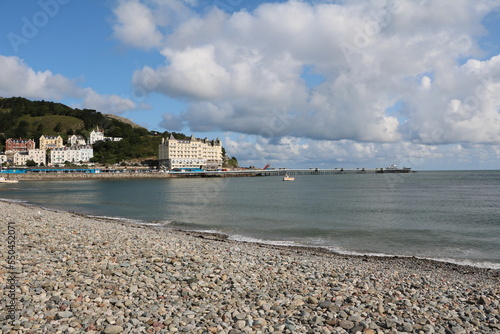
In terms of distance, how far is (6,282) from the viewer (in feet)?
27.5

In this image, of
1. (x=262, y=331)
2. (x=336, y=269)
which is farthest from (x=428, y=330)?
(x=336, y=269)

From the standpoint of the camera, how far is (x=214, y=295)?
864 cm

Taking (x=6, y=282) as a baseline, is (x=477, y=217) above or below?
below

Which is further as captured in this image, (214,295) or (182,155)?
(182,155)

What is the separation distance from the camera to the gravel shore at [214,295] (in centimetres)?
695

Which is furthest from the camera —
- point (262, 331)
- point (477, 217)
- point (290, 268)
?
point (477, 217)

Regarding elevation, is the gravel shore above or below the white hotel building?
below

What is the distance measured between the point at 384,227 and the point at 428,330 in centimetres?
2015

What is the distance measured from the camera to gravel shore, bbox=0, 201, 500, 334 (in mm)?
6949

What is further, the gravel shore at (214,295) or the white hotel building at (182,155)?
the white hotel building at (182,155)

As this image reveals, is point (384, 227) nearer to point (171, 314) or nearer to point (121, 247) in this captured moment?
point (121, 247)

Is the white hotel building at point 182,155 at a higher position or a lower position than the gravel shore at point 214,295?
higher

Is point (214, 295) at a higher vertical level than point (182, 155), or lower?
lower

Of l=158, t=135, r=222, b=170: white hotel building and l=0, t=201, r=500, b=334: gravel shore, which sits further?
l=158, t=135, r=222, b=170: white hotel building
